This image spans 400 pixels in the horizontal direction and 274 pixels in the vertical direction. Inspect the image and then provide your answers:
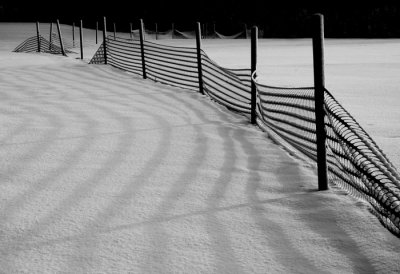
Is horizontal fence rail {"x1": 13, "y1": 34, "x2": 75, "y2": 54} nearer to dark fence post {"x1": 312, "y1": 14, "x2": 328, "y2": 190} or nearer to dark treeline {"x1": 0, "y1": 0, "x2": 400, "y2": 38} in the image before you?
dark treeline {"x1": 0, "y1": 0, "x2": 400, "y2": 38}

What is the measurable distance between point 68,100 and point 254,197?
5.05 metres

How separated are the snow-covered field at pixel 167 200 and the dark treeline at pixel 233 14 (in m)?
28.8

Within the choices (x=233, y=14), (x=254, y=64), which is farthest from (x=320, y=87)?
(x=233, y=14)

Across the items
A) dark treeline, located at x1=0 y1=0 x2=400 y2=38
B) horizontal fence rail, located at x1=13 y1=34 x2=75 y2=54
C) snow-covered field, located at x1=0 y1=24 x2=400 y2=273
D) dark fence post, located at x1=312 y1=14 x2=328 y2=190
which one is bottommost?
snow-covered field, located at x1=0 y1=24 x2=400 y2=273

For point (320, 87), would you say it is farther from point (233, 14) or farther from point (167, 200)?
point (233, 14)

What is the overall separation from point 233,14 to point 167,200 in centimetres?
3674

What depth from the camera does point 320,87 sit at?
11.6 feet

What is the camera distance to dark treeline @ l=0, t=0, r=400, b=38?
3388 cm

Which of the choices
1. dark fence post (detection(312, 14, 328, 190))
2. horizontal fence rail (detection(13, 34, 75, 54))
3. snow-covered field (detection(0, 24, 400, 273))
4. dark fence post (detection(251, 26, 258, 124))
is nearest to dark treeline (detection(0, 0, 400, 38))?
horizontal fence rail (detection(13, 34, 75, 54))

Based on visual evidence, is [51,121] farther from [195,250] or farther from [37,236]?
[195,250]

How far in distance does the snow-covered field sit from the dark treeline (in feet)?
94.3

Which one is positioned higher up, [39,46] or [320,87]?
[39,46]

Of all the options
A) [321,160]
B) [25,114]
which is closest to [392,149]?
[321,160]

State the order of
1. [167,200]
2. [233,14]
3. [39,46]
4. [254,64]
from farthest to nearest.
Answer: [233,14], [39,46], [254,64], [167,200]
